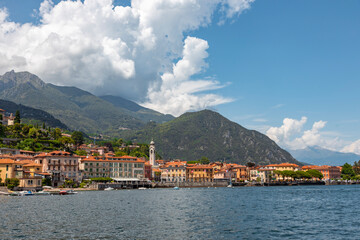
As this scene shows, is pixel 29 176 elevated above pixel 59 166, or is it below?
below

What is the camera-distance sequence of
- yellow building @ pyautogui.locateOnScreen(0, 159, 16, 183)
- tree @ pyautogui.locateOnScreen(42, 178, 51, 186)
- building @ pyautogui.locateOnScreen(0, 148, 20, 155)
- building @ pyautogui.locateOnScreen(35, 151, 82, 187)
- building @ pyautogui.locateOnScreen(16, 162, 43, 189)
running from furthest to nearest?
building @ pyautogui.locateOnScreen(0, 148, 20, 155), building @ pyautogui.locateOnScreen(35, 151, 82, 187), tree @ pyautogui.locateOnScreen(42, 178, 51, 186), yellow building @ pyautogui.locateOnScreen(0, 159, 16, 183), building @ pyautogui.locateOnScreen(16, 162, 43, 189)

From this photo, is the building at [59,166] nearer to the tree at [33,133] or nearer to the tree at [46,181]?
the tree at [46,181]

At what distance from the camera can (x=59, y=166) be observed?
519 ft

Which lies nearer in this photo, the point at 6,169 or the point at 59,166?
the point at 6,169

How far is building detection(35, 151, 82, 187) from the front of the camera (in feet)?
506

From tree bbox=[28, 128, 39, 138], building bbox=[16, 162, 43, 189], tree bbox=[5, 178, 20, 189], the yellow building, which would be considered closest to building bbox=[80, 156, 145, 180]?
tree bbox=[28, 128, 39, 138]

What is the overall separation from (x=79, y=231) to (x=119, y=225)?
20.5 feet

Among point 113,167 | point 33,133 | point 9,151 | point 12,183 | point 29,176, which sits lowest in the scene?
point 12,183

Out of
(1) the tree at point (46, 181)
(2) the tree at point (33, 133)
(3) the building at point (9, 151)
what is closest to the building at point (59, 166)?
(1) the tree at point (46, 181)

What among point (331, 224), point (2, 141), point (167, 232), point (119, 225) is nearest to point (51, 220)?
point (119, 225)

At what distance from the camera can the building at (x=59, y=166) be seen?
154 metres

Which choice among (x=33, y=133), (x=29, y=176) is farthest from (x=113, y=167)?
(x=29, y=176)

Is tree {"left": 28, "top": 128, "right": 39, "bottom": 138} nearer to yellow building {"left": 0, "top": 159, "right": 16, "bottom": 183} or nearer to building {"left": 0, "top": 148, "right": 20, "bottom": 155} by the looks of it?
building {"left": 0, "top": 148, "right": 20, "bottom": 155}

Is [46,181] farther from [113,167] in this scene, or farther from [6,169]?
[113,167]
